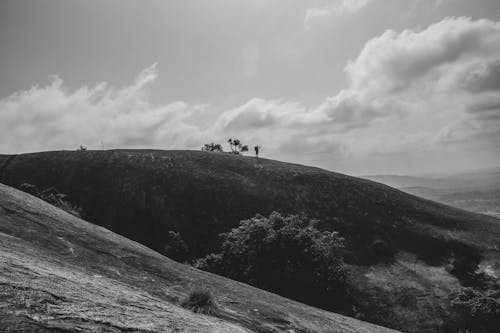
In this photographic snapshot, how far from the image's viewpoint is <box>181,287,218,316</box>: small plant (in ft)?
35.6

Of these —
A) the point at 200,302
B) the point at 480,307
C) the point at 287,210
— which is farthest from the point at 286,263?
the point at 200,302

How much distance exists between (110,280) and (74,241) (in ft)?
15.4

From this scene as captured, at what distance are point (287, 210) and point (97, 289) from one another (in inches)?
2060

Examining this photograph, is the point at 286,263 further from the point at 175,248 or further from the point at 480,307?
the point at 480,307

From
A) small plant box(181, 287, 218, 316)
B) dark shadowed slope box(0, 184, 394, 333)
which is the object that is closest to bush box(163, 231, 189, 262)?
dark shadowed slope box(0, 184, 394, 333)

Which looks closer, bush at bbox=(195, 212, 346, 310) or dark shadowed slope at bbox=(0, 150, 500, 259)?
bush at bbox=(195, 212, 346, 310)

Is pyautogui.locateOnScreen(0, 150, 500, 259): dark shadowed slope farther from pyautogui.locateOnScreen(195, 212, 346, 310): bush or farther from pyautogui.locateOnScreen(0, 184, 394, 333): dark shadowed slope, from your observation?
pyautogui.locateOnScreen(0, 184, 394, 333): dark shadowed slope

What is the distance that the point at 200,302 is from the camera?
36.7ft

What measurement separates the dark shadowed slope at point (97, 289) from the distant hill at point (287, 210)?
29.1 meters

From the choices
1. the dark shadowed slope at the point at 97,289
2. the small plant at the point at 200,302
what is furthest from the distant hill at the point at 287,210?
the small plant at the point at 200,302

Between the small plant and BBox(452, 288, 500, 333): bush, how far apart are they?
37248mm

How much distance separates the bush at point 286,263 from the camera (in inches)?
1436

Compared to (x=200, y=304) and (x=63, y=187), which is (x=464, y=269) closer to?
(x=200, y=304)

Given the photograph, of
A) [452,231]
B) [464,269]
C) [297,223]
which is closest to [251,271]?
[297,223]
